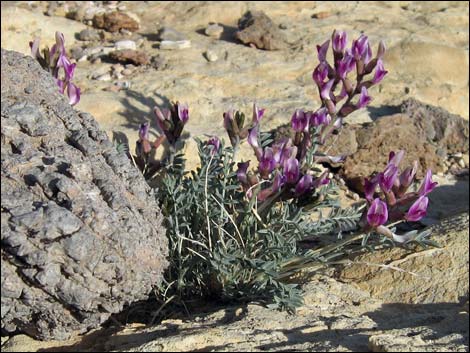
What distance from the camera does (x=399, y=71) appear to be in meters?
6.13

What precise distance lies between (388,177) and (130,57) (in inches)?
128

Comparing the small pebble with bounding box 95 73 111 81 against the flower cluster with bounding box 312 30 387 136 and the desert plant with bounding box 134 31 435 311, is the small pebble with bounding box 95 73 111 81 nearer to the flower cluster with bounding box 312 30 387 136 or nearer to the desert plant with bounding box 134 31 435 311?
the desert plant with bounding box 134 31 435 311

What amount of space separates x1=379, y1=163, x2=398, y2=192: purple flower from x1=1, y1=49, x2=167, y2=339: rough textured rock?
99 cm

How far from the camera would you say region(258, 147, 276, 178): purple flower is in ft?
10.3

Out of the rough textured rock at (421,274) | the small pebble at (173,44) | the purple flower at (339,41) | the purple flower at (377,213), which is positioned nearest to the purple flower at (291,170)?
the purple flower at (377,213)

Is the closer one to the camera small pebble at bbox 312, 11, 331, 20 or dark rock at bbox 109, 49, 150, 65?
dark rock at bbox 109, 49, 150, 65

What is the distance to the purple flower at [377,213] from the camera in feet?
9.21

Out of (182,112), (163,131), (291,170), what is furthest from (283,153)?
(163,131)

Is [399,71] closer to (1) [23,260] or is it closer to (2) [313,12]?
(2) [313,12]

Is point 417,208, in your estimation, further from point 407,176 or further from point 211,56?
point 211,56

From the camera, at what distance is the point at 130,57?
5.62 metres

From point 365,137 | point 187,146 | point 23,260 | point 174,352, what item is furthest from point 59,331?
point 365,137

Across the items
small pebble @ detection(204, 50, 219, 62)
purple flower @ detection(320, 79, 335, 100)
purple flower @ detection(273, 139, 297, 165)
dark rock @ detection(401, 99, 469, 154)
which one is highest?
purple flower @ detection(320, 79, 335, 100)

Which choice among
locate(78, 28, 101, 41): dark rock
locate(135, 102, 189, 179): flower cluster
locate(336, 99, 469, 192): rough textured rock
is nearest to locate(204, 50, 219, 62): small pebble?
locate(78, 28, 101, 41): dark rock
